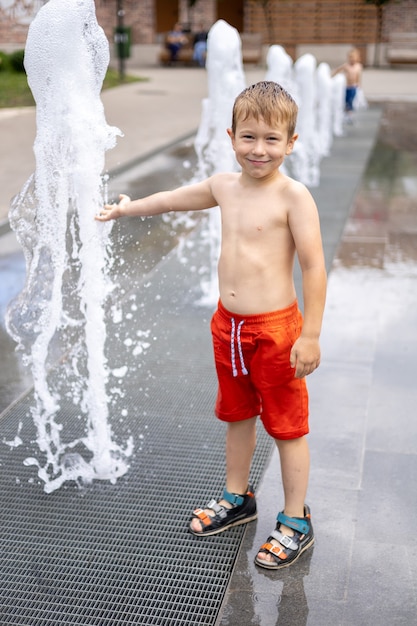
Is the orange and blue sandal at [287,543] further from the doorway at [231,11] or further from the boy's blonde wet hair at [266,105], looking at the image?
the doorway at [231,11]

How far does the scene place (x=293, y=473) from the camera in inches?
104

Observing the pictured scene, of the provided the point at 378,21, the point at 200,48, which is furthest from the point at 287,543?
the point at 378,21

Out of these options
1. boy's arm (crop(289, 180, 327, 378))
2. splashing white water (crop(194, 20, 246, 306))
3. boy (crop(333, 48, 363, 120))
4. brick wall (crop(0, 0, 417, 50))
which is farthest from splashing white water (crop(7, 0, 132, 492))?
brick wall (crop(0, 0, 417, 50))

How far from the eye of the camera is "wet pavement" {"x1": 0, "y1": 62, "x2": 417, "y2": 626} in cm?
245

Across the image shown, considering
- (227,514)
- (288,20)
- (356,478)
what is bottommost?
(288,20)

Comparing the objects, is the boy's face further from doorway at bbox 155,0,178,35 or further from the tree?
doorway at bbox 155,0,178,35

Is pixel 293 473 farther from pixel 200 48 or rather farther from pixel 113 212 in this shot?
pixel 200 48

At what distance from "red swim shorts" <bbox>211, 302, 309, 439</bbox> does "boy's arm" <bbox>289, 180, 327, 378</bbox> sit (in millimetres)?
76

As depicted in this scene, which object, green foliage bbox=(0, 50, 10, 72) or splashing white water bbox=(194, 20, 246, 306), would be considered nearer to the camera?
splashing white water bbox=(194, 20, 246, 306)

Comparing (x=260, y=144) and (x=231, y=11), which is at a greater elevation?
(x=260, y=144)

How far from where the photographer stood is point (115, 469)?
3180 mm

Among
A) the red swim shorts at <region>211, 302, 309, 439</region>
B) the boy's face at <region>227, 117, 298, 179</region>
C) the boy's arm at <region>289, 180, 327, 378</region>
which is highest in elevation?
the boy's face at <region>227, 117, 298, 179</region>

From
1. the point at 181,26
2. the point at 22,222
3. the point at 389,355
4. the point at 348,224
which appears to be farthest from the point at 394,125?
the point at 181,26

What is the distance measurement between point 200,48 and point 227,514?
2570cm
